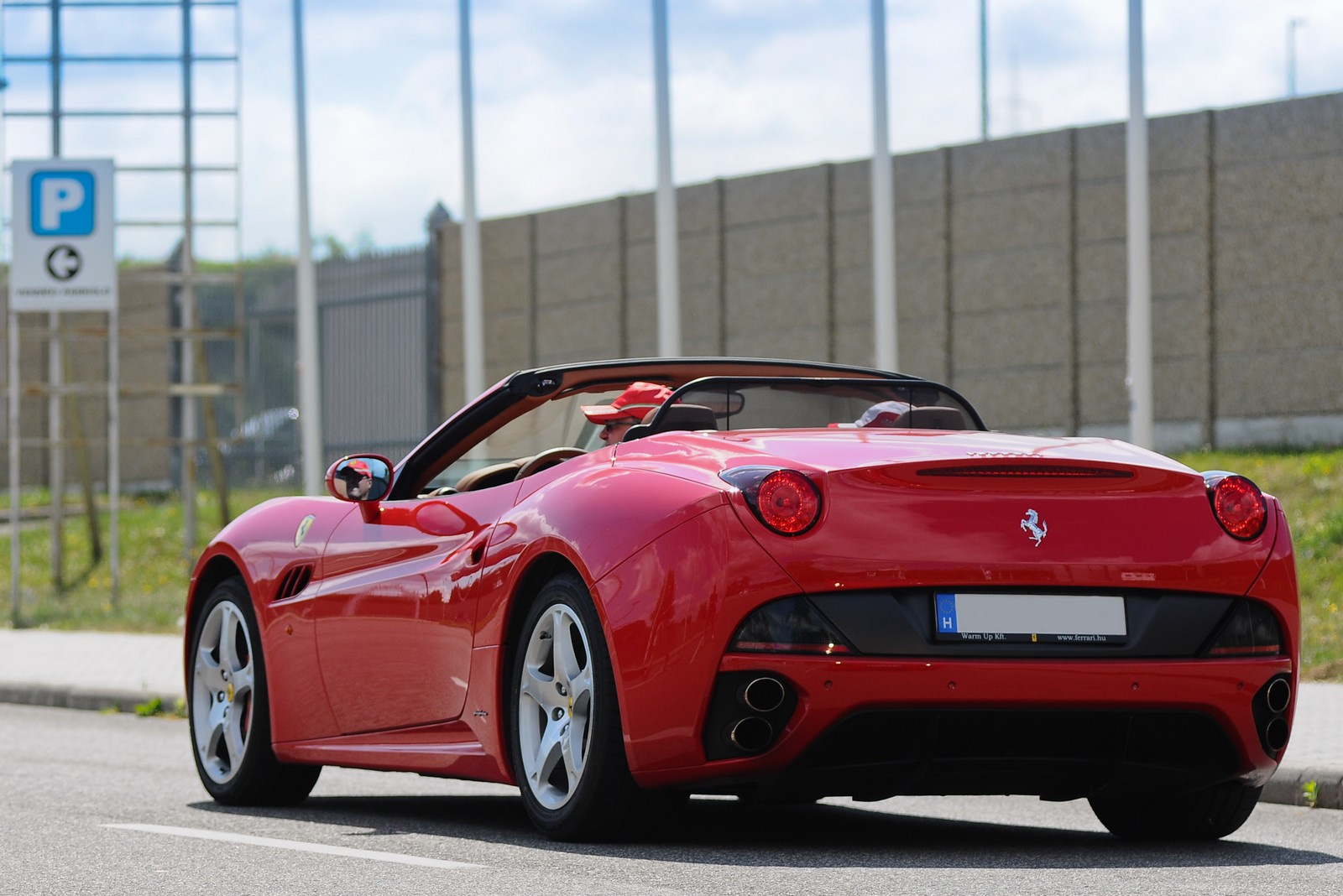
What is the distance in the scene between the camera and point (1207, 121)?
18656mm

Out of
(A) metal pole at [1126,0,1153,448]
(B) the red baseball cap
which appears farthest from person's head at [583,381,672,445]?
(A) metal pole at [1126,0,1153,448]

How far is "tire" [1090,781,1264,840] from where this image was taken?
243 inches

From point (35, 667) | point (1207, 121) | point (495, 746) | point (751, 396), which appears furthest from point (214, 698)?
point (1207, 121)

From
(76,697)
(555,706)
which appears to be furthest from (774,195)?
(555,706)

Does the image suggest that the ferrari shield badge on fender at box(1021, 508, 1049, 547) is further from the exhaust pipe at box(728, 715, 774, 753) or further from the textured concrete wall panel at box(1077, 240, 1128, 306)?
the textured concrete wall panel at box(1077, 240, 1128, 306)

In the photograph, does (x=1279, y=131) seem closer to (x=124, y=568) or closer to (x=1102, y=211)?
(x=1102, y=211)

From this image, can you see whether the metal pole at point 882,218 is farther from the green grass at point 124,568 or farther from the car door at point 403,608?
the car door at point 403,608

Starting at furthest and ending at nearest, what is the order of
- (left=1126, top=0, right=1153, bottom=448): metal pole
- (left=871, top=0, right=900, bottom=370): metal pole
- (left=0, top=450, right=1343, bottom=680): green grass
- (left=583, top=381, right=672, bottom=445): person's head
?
(left=871, top=0, right=900, bottom=370): metal pole → (left=1126, top=0, right=1153, bottom=448): metal pole → (left=0, top=450, right=1343, bottom=680): green grass → (left=583, top=381, right=672, bottom=445): person's head

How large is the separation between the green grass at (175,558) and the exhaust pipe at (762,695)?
295 inches

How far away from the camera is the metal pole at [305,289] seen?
2405 centimetres

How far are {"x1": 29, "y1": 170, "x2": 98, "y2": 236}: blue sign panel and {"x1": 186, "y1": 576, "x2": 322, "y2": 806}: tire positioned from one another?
12.5 metres

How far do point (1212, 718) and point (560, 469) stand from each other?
1921 millimetres

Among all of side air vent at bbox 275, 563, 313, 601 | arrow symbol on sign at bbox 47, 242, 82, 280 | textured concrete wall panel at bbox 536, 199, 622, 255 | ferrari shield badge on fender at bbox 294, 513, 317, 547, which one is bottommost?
side air vent at bbox 275, 563, 313, 601

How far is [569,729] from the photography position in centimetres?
590
